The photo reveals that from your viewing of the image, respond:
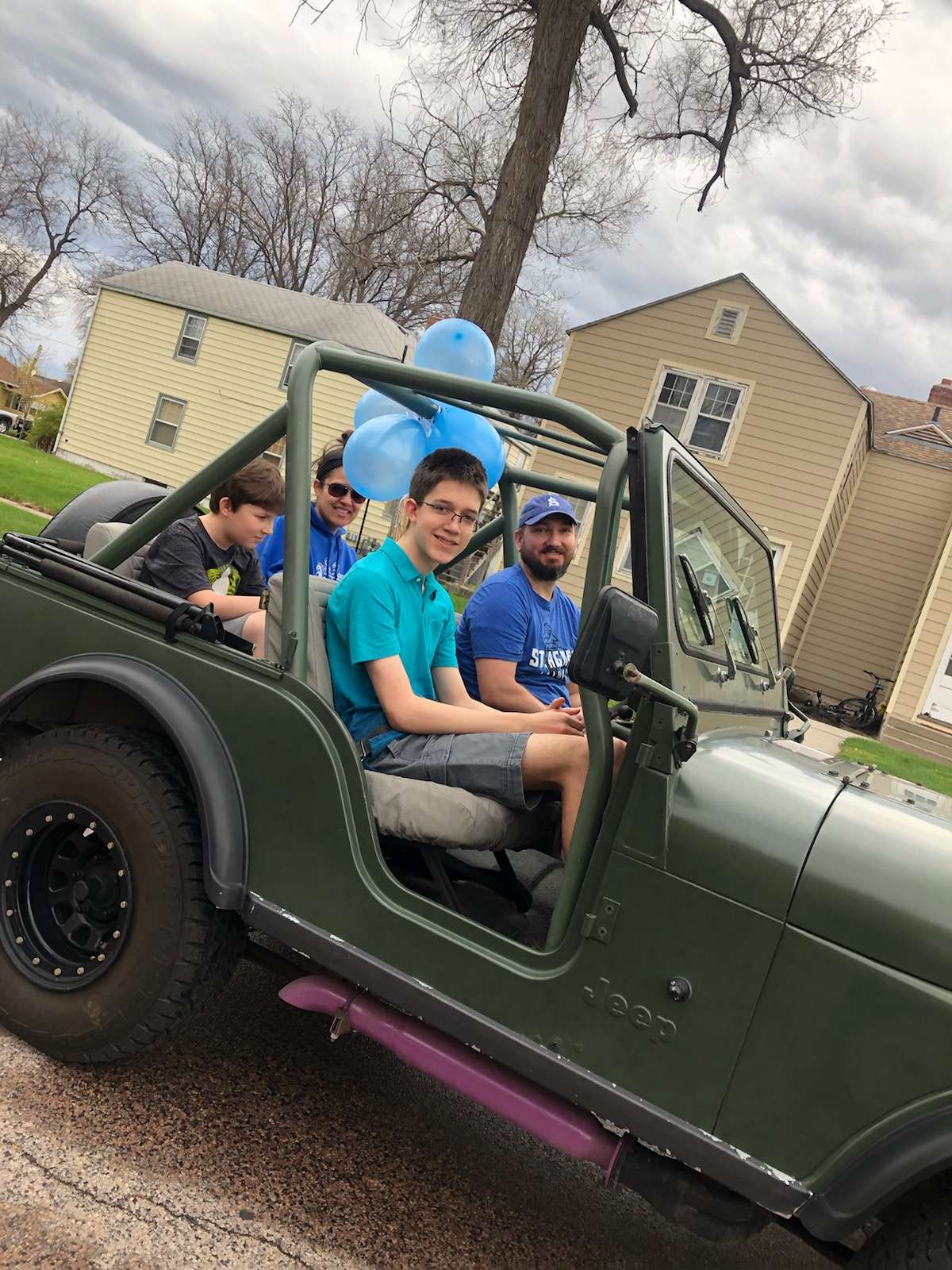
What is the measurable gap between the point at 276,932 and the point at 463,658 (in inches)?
56.4

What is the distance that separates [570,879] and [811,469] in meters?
15.5

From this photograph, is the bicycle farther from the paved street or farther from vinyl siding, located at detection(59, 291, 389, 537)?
the paved street

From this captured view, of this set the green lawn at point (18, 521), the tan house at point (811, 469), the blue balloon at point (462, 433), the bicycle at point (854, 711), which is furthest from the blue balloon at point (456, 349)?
the bicycle at point (854, 711)

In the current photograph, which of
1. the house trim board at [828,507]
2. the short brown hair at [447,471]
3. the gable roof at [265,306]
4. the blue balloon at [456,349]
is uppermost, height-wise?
the gable roof at [265,306]

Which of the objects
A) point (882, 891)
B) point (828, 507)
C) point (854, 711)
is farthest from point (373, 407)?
point (854, 711)

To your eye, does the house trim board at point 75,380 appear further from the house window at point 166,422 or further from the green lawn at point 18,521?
the green lawn at point 18,521

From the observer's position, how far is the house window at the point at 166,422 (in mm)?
25484

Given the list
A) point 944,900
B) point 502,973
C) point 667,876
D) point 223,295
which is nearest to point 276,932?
point 502,973

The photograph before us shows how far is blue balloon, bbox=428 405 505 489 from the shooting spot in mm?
3232

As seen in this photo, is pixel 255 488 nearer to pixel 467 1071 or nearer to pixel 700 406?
pixel 467 1071

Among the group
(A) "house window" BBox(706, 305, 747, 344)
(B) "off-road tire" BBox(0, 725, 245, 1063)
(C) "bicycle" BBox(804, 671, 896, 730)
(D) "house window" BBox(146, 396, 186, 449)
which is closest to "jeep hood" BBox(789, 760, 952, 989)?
(B) "off-road tire" BBox(0, 725, 245, 1063)

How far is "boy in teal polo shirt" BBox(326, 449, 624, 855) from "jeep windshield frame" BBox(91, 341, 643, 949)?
0.18 meters

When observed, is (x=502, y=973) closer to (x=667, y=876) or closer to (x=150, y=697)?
(x=667, y=876)

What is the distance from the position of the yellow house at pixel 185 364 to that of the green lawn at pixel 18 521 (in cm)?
1287
